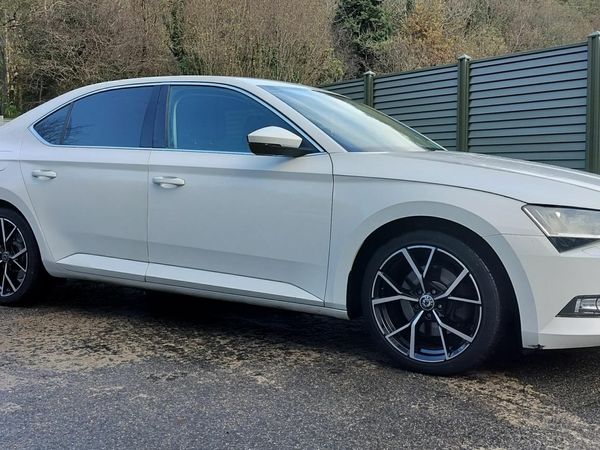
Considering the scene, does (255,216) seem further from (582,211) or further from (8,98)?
(8,98)

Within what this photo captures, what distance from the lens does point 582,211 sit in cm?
286

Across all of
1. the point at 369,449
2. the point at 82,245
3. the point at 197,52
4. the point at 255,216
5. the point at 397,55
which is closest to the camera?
the point at 369,449

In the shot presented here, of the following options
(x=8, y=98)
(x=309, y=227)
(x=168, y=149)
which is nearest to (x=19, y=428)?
(x=309, y=227)

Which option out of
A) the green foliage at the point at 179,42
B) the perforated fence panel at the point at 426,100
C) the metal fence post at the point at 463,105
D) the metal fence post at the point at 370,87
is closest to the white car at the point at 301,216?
the metal fence post at the point at 463,105

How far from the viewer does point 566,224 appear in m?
2.85

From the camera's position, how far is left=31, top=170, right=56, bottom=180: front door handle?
14.3 feet

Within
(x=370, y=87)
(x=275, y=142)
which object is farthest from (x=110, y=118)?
(x=370, y=87)

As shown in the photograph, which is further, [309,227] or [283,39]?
[283,39]

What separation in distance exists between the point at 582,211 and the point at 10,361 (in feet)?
9.82

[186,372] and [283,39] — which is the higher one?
[283,39]

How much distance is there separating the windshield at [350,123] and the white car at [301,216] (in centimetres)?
2

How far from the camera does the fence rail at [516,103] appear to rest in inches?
291

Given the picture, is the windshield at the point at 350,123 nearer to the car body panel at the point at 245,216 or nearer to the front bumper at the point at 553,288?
the car body panel at the point at 245,216

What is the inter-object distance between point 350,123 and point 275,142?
2.50 feet
